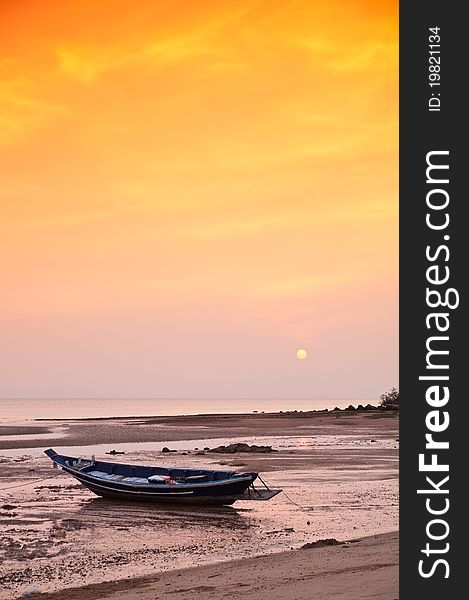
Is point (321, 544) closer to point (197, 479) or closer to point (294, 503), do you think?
point (294, 503)

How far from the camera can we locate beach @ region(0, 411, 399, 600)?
1470 centimetres

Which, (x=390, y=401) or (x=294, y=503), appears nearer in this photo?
(x=294, y=503)

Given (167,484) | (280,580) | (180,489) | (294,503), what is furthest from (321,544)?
(167,484)

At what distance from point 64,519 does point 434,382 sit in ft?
64.1

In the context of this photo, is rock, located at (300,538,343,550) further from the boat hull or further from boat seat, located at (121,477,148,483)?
boat seat, located at (121,477,148,483)

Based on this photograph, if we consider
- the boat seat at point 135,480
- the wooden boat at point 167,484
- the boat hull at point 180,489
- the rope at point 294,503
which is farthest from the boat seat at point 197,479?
the rope at point 294,503

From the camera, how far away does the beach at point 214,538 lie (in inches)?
579

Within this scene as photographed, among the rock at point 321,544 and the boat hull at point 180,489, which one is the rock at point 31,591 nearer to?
the rock at point 321,544

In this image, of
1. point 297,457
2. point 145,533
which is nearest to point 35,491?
point 145,533

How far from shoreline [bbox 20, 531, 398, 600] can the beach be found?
3cm

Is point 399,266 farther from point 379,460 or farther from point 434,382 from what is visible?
point 379,460

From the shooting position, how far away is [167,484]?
27.6m

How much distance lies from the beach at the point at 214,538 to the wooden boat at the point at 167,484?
435mm

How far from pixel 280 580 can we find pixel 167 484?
13.5m
